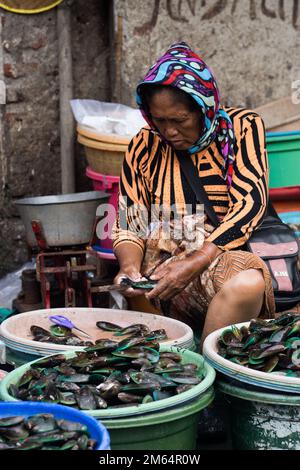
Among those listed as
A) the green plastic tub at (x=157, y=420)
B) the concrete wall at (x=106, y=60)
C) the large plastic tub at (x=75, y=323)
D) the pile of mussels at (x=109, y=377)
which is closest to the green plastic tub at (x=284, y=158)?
the concrete wall at (x=106, y=60)

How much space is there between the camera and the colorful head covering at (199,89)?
12.8ft

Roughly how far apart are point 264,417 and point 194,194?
1307 mm

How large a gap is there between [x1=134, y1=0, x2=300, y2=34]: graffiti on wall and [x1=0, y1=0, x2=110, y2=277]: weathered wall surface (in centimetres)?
43

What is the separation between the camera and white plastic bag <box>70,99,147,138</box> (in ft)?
16.7

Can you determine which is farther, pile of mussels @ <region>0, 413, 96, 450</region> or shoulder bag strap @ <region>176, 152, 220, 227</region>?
shoulder bag strap @ <region>176, 152, 220, 227</region>

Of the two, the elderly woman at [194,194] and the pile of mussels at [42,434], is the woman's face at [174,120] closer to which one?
the elderly woman at [194,194]

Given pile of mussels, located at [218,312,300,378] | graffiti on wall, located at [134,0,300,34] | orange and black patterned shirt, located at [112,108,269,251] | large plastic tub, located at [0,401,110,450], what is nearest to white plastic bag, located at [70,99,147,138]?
graffiti on wall, located at [134,0,300,34]

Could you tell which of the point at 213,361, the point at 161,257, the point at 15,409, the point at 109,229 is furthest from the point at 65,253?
the point at 15,409

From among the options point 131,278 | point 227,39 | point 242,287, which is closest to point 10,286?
point 131,278

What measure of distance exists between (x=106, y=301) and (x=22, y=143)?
1.29 metres

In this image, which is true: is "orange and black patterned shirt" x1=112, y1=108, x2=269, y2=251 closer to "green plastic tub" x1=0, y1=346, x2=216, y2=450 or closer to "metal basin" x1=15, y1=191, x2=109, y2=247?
"metal basin" x1=15, y1=191, x2=109, y2=247

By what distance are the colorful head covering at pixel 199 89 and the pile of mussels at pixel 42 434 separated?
5.65 feet

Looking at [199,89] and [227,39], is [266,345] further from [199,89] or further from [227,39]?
[227,39]

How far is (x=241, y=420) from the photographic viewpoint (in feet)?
10.8
